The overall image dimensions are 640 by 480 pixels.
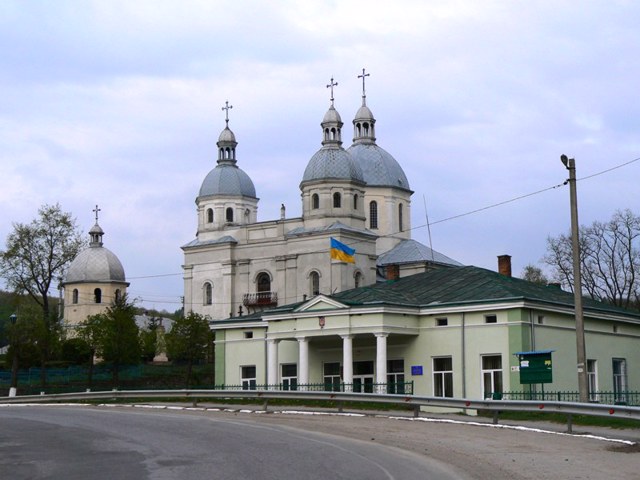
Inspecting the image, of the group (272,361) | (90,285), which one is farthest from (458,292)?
(90,285)

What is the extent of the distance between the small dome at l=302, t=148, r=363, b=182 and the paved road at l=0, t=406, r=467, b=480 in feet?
184

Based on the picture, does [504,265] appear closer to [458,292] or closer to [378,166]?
[458,292]

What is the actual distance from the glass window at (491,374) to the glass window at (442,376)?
158 cm

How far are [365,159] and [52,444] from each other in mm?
74381

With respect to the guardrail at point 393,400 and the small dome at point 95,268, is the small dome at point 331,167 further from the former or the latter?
the guardrail at point 393,400

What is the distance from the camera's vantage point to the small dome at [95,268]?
341 ft

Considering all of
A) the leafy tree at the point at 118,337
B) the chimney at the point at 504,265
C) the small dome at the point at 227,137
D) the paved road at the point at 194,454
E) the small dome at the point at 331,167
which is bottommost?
the paved road at the point at 194,454

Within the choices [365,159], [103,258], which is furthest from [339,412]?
[103,258]

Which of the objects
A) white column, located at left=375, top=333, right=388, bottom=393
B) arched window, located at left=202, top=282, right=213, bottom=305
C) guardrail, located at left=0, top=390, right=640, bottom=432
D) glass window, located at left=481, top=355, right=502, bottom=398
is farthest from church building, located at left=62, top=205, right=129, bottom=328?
glass window, located at left=481, top=355, right=502, bottom=398

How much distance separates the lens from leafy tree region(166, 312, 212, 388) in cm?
7462

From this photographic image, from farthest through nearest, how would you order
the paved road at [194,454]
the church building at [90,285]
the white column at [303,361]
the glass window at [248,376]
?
the church building at [90,285], the glass window at [248,376], the white column at [303,361], the paved road at [194,454]

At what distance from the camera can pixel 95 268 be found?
104312 mm

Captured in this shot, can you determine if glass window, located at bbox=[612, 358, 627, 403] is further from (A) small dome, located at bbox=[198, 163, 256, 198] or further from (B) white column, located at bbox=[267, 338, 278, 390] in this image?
(A) small dome, located at bbox=[198, 163, 256, 198]

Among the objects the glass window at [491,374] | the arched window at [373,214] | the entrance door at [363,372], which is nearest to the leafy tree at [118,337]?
the arched window at [373,214]
